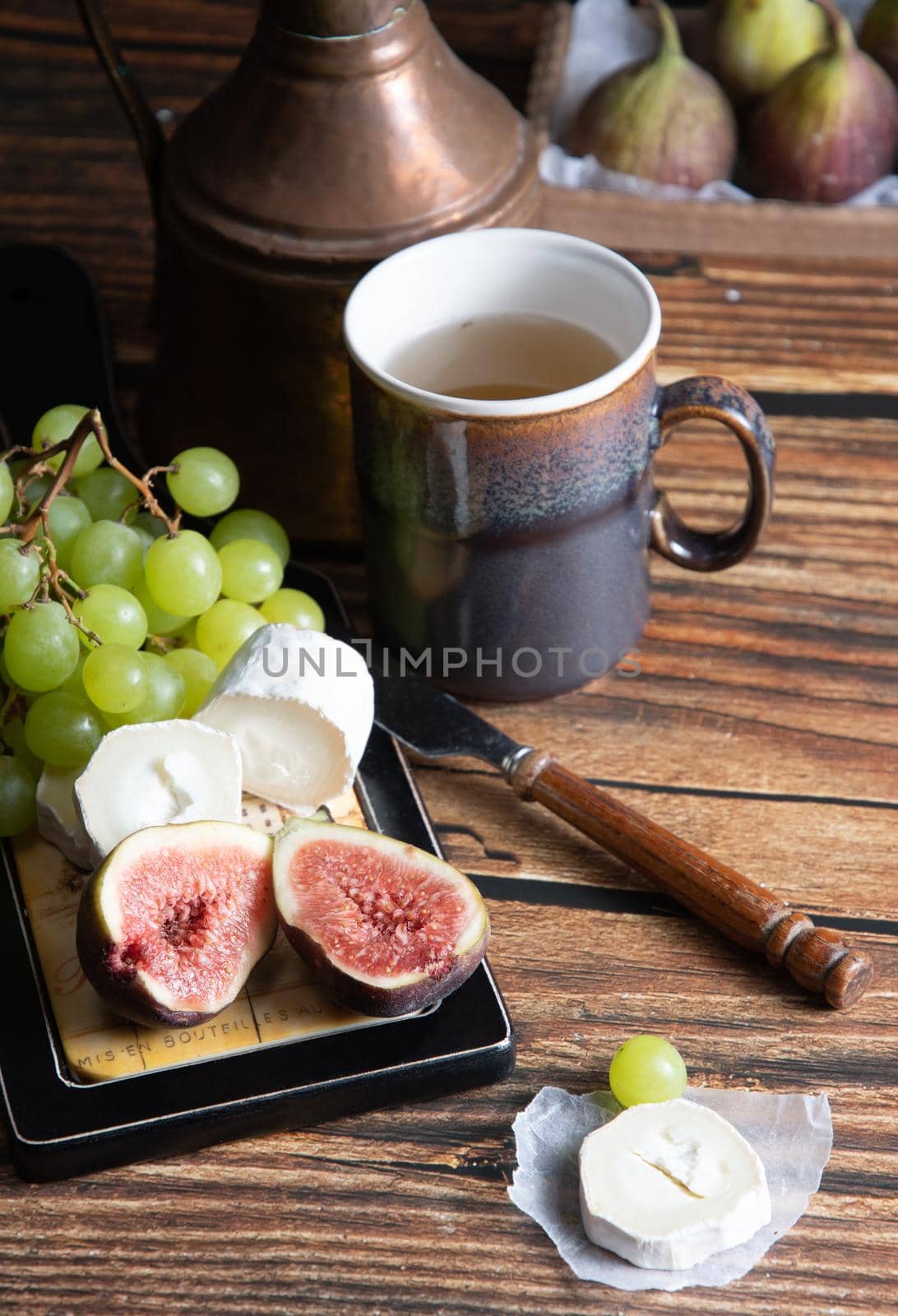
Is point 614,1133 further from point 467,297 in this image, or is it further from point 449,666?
point 467,297

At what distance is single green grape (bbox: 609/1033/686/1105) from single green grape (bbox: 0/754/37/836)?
0.35 m

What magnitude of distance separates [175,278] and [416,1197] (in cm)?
60

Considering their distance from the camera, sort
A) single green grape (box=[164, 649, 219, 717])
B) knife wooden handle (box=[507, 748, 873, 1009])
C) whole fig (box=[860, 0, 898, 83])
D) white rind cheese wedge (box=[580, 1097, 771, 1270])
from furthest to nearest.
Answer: whole fig (box=[860, 0, 898, 83]) → single green grape (box=[164, 649, 219, 717]) → knife wooden handle (box=[507, 748, 873, 1009]) → white rind cheese wedge (box=[580, 1097, 771, 1270])

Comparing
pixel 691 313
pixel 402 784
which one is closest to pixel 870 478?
pixel 691 313

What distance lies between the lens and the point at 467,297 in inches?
35.5

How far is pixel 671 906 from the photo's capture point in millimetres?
786

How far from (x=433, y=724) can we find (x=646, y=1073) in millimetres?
263

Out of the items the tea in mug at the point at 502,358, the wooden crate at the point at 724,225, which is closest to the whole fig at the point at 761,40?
the wooden crate at the point at 724,225

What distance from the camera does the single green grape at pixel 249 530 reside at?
2.91 ft

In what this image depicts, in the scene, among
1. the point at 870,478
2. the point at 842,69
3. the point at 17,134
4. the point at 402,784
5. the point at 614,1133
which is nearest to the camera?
the point at 614,1133

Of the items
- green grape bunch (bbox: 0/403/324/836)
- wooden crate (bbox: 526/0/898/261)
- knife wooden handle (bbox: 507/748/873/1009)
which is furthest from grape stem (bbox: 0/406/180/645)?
wooden crate (bbox: 526/0/898/261)

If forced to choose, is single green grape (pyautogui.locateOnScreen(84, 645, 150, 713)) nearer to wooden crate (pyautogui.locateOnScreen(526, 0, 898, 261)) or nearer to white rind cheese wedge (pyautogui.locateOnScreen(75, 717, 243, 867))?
white rind cheese wedge (pyautogui.locateOnScreen(75, 717, 243, 867))

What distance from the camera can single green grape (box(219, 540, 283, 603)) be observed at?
850 millimetres

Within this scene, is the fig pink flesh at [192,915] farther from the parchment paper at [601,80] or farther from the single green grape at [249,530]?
the parchment paper at [601,80]
